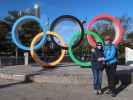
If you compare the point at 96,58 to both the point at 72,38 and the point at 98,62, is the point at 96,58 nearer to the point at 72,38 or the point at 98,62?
the point at 98,62

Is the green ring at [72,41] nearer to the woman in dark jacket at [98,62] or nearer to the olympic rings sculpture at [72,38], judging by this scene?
the olympic rings sculpture at [72,38]

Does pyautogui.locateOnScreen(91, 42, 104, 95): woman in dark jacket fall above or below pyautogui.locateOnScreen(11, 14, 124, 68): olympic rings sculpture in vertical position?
below

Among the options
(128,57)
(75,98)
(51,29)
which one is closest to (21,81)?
(75,98)

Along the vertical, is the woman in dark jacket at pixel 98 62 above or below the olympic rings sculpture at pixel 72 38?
below

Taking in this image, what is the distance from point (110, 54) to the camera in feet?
34.8

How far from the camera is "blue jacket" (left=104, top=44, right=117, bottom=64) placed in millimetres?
10598

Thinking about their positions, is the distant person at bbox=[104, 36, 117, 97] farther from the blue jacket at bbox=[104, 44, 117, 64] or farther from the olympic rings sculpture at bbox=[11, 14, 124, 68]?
the olympic rings sculpture at bbox=[11, 14, 124, 68]

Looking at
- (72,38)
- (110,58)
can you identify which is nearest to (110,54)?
(110,58)

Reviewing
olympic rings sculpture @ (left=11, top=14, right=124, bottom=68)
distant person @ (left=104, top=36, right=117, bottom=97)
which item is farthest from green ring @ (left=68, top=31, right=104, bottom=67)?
distant person @ (left=104, top=36, right=117, bottom=97)

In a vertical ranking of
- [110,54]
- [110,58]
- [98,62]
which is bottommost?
[98,62]

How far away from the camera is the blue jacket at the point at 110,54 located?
1060 centimetres

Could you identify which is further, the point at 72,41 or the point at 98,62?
the point at 72,41

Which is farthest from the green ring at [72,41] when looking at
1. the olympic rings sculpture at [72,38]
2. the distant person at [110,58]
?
the distant person at [110,58]

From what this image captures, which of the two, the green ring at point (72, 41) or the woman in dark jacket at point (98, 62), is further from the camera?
the green ring at point (72, 41)
